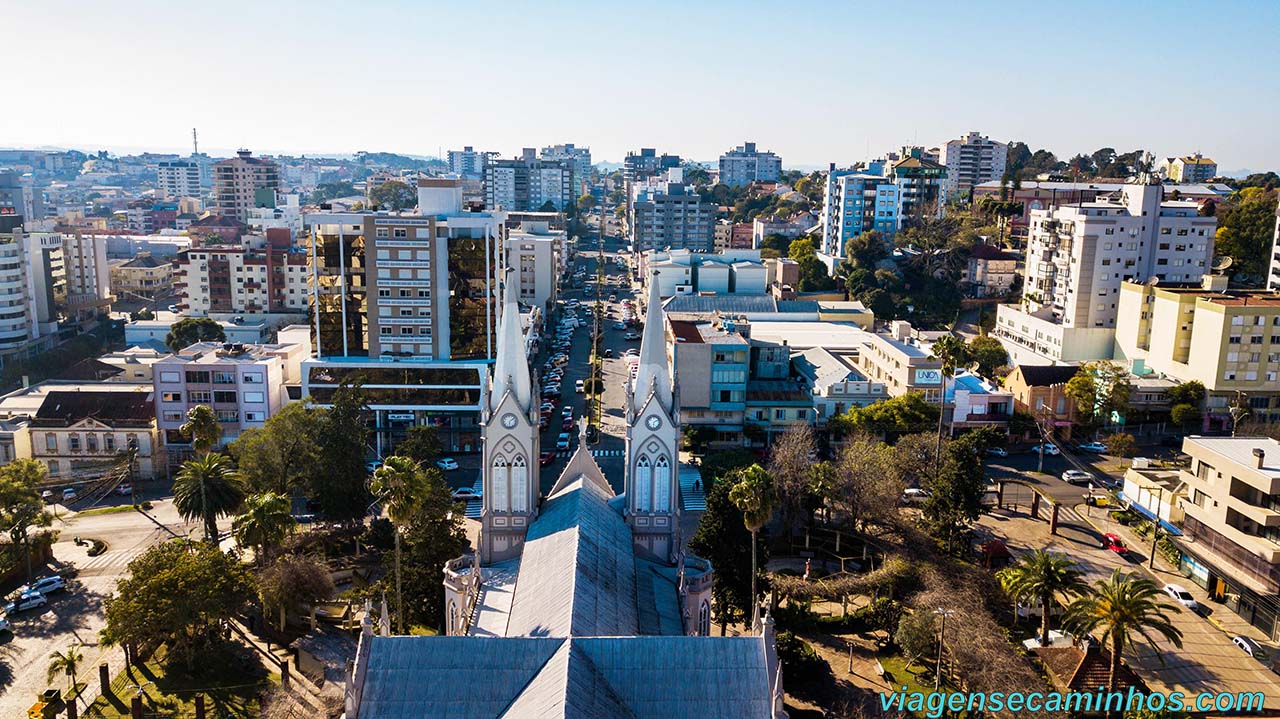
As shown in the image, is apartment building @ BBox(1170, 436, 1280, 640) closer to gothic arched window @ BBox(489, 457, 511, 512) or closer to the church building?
the church building

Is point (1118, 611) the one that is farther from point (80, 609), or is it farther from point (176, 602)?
point (80, 609)

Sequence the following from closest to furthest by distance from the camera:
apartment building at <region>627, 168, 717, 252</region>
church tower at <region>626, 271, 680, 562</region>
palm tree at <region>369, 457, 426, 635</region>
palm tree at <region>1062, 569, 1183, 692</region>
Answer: palm tree at <region>1062, 569, 1183, 692</region>
palm tree at <region>369, 457, 426, 635</region>
church tower at <region>626, 271, 680, 562</region>
apartment building at <region>627, 168, 717, 252</region>

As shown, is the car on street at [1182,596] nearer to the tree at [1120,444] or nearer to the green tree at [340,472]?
the tree at [1120,444]

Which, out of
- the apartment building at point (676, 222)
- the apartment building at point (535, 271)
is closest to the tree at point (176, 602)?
the apartment building at point (535, 271)

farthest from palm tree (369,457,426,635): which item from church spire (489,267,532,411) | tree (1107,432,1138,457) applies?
tree (1107,432,1138,457)

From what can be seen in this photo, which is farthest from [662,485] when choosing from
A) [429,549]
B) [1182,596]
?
[1182,596]

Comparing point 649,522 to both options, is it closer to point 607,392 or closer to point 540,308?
point 607,392
